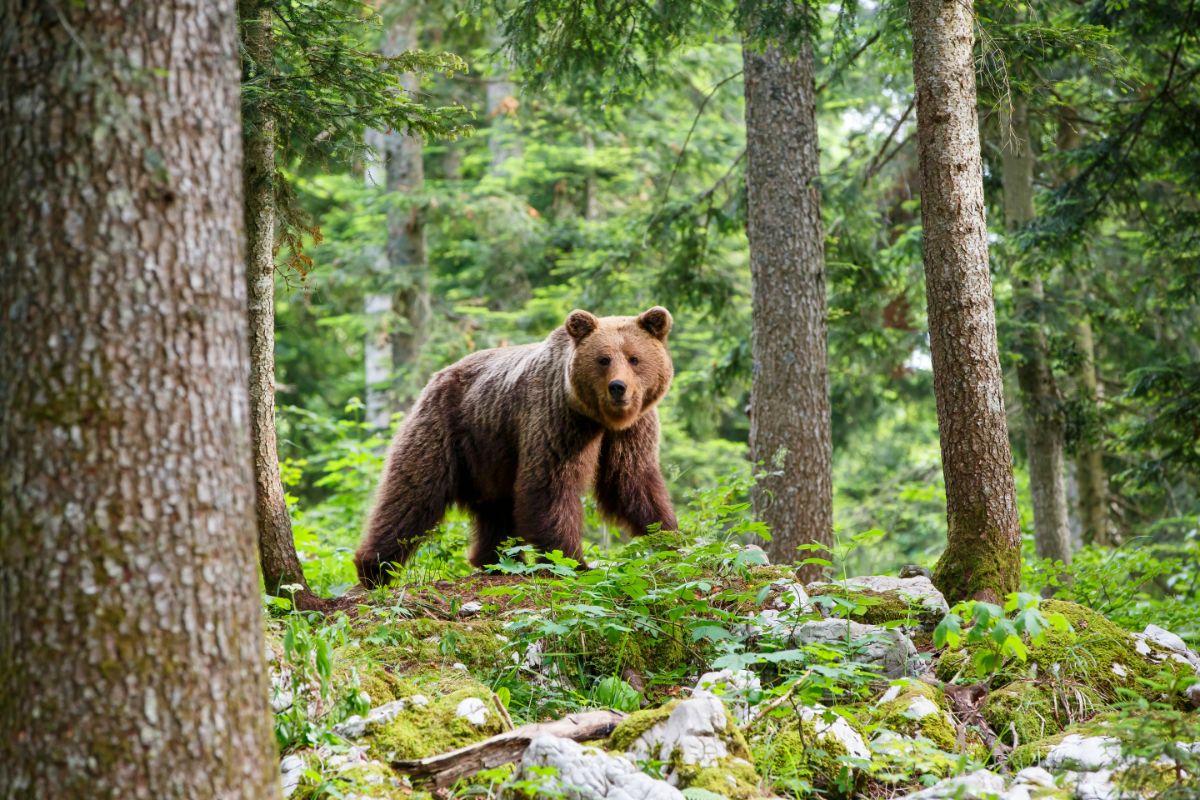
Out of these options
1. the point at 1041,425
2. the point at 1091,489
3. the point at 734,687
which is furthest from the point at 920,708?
the point at 1091,489

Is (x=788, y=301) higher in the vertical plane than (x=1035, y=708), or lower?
higher

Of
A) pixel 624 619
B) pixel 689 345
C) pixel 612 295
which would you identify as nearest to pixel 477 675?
pixel 624 619

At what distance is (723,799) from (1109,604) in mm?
4937

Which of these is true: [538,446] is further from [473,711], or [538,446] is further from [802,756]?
[802,756]

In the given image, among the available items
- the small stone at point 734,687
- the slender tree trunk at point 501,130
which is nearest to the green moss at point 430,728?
the small stone at point 734,687

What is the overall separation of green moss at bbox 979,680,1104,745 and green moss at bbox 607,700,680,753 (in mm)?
1617

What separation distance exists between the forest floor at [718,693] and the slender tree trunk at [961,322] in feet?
1.18

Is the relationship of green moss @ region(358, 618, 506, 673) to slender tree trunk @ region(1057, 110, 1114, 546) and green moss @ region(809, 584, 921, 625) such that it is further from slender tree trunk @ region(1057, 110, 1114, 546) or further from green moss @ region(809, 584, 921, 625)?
slender tree trunk @ region(1057, 110, 1114, 546)

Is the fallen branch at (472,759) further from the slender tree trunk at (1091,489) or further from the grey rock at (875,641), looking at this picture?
the slender tree trunk at (1091,489)

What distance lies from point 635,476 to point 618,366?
90 centimetres

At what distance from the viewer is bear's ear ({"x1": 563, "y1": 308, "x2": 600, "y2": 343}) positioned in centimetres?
786

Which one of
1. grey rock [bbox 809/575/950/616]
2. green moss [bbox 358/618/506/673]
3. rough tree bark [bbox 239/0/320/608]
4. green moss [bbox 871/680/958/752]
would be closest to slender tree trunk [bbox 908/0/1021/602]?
grey rock [bbox 809/575/950/616]

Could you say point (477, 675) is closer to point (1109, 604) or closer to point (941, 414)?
point (941, 414)

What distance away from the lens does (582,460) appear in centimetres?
A: 775
